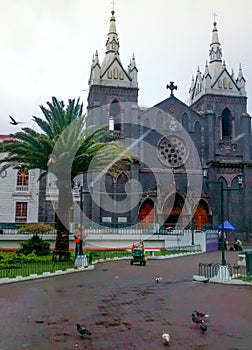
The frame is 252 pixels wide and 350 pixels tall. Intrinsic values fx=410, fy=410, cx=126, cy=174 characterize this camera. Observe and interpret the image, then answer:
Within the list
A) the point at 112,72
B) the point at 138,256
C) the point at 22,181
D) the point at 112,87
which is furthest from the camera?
the point at 112,72

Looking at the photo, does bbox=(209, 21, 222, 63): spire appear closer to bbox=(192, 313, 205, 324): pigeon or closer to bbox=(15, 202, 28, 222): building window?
bbox=(15, 202, 28, 222): building window

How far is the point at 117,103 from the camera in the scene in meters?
45.1

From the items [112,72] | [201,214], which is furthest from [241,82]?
[201,214]

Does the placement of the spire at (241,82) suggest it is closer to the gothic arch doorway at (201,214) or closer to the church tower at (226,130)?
the church tower at (226,130)

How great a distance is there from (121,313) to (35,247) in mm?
17745

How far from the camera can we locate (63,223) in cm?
2289

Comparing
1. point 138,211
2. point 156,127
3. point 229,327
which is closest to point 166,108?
point 156,127

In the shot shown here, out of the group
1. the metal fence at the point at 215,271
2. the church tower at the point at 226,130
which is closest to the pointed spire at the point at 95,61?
the church tower at the point at 226,130

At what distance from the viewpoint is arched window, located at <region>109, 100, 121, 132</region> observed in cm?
4419

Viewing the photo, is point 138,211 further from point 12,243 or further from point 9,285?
point 9,285

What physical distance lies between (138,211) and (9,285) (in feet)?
85.5

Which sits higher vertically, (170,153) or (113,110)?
(113,110)


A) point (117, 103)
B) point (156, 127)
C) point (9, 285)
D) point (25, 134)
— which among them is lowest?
point (9, 285)

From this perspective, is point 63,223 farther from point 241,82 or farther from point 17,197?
point 241,82
